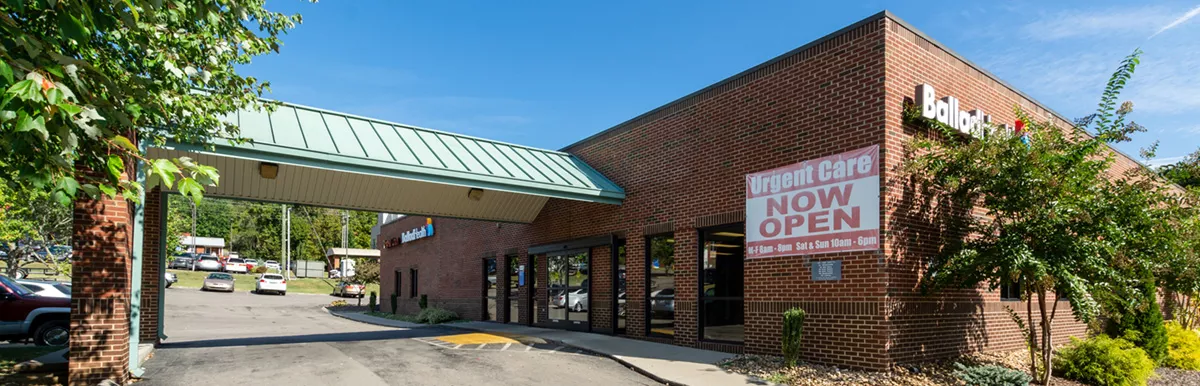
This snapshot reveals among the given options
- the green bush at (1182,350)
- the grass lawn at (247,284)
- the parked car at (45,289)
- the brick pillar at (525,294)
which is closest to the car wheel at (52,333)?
the parked car at (45,289)

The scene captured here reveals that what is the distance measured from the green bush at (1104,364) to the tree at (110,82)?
1232 centimetres

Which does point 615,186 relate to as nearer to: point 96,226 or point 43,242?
point 96,226

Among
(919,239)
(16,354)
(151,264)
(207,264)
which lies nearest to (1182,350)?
(919,239)

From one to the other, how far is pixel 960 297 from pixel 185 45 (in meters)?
12.0

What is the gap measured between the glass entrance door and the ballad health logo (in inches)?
377

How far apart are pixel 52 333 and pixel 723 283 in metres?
13.2

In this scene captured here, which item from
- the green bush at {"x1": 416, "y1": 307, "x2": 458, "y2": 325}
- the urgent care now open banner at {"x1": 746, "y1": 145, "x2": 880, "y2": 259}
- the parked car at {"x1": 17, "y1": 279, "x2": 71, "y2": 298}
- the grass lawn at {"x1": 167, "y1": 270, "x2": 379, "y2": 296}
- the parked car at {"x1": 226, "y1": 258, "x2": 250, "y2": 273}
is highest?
the urgent care now open banner at {"x1": 746, "y1": 145, "x2": 880, "y2": 259}

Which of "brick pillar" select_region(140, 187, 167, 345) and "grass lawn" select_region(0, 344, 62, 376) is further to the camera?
"brick pillar" select_region(140, 187, 167, 345)

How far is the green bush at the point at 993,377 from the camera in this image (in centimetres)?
1012

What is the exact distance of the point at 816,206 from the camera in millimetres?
11914

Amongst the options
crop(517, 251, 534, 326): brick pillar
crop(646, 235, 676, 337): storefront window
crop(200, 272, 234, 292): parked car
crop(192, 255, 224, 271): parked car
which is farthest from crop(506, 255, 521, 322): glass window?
crop(192, 255, 224, 271): parked car

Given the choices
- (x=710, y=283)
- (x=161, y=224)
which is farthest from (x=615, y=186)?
(x=161, y=224)

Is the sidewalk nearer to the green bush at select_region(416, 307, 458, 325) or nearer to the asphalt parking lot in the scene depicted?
the asphalt parking lot

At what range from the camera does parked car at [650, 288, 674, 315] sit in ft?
50.8
